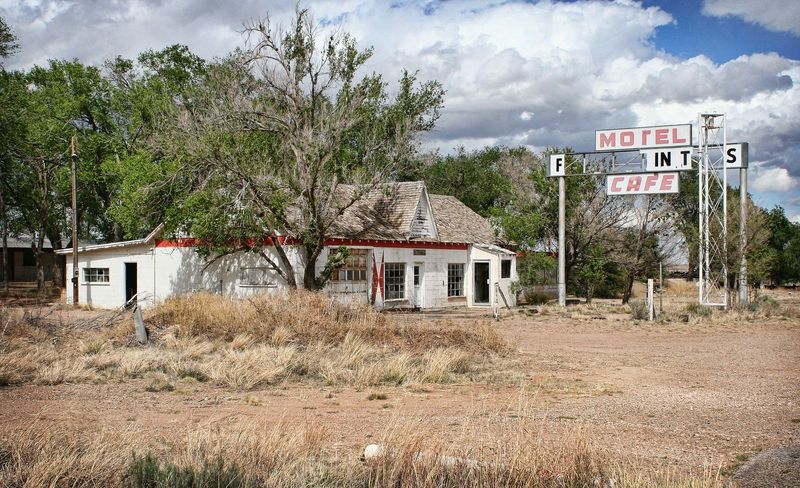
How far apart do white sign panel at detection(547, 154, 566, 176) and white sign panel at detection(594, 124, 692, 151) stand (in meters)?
1.59

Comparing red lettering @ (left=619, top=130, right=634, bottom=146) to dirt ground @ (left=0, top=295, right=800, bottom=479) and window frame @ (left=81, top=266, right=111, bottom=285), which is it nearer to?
dirt ground @ (left=0, top=295, right=800, bottom=479)

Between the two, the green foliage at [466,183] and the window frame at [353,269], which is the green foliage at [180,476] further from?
the green foliage at [466,183]

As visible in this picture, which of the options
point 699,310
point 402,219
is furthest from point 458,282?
point 699,310

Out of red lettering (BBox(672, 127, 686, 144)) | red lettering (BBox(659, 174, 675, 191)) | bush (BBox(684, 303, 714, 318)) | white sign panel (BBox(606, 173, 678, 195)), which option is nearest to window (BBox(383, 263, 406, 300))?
white sign panel (BBox(606, 173, 678, 195))

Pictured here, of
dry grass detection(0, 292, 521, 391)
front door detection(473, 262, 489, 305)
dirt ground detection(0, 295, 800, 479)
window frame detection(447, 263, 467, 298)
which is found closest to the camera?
dirt ground detection(0, 295, 800, 479)

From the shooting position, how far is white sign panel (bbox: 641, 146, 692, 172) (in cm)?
2878

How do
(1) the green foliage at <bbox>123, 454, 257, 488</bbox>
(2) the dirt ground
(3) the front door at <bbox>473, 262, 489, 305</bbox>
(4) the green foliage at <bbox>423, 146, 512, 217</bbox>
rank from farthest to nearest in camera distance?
(4) the green foliage at <bbox>423, 146, 512, 217</bbox>
(3) the front door at <bbox>473, 262, 489, 305</bbox>
(2) the dirt ground
(1) the green foliage at <bbox>123, 454, 257, 488</bbox>

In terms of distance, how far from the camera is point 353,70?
2653 cm

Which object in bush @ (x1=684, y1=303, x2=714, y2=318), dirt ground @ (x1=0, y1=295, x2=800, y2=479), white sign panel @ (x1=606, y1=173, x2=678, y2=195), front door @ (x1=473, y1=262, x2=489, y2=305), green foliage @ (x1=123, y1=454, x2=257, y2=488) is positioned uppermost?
white sign panel @ (x1=606, y1=173, x2=678, y2=195)

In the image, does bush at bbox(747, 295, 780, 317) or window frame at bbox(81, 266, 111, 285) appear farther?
window frame at bbox(81, 266, 111, 285)

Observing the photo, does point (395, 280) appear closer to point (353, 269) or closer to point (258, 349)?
point (353, 269)

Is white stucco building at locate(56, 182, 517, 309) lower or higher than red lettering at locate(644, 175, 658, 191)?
lower

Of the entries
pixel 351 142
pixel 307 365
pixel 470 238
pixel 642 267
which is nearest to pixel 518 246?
pixel 470 238

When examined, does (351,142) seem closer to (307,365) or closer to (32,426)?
(307,365)
